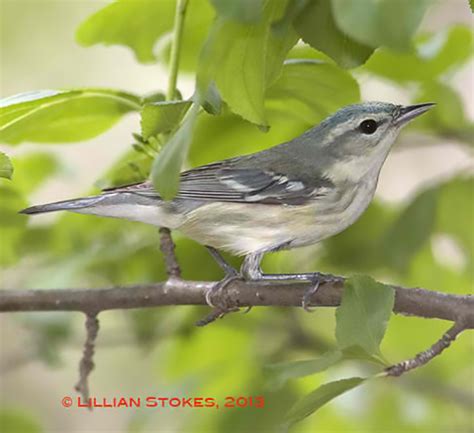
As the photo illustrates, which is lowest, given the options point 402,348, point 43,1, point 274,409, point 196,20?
point 274,409

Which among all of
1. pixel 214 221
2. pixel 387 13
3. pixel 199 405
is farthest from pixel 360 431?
pixel 387 13

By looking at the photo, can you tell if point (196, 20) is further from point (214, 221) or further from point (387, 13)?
point (387, 13)

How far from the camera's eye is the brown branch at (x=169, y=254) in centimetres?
189

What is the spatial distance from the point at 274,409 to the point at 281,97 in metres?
0.95

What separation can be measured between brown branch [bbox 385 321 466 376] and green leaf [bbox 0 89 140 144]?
0.76 m

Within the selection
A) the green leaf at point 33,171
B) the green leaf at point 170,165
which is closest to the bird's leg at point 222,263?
the green leaf at point 33,171

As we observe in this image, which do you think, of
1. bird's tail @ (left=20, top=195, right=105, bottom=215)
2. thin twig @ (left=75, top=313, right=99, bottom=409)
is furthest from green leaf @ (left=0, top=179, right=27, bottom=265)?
thin twig @ (left=75, top=313, right=99, bottom=409)

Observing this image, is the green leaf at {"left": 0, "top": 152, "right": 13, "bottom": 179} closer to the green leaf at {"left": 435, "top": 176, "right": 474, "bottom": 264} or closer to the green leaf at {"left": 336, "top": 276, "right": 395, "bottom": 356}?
the green leaf at {"left": 336, "top": 276, "right": 395, "bottom": 356}

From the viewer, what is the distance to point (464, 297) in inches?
63.9

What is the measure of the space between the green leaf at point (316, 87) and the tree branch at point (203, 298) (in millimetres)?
369

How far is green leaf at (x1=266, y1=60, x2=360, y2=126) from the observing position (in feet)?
5.53

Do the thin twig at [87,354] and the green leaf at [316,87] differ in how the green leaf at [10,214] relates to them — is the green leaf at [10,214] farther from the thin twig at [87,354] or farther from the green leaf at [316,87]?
the green leaf at [316,87]

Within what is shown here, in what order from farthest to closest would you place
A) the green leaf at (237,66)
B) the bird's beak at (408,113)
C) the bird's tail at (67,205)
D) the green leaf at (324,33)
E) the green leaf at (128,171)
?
1. the bird's beak at (408,113)
2. the green leaf at (128,171)
3. the bird's tail at (67,205)
4. the green leaf at (324,33)
5. the green leaf at (237,66)

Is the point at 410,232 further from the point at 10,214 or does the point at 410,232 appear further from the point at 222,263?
the point at 10,214
